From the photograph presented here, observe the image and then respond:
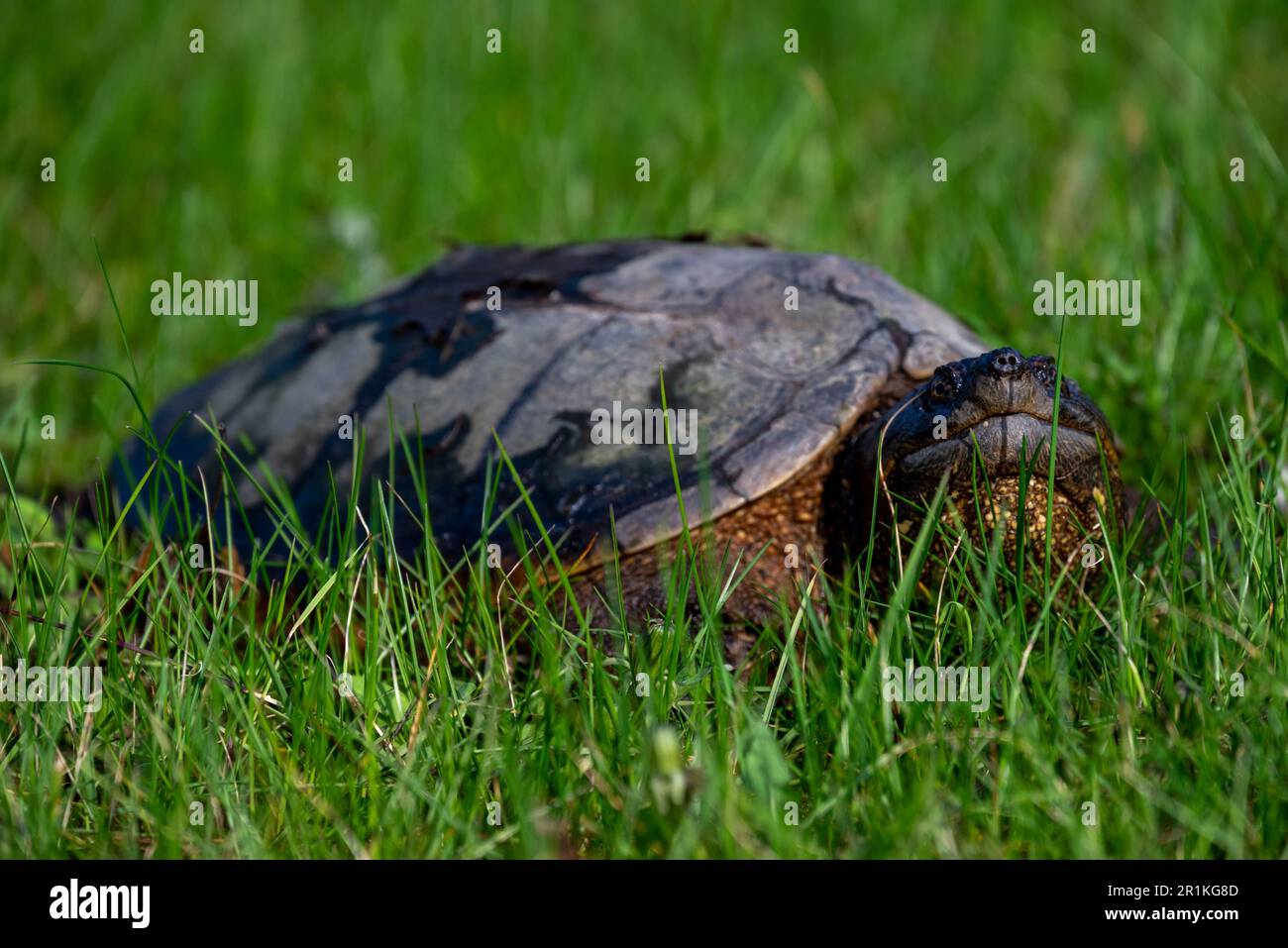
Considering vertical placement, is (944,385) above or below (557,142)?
below

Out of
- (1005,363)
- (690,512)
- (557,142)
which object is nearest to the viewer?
(1005,363)

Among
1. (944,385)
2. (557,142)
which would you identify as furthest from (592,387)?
(557,142)

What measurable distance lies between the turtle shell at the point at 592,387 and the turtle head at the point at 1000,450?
27cm

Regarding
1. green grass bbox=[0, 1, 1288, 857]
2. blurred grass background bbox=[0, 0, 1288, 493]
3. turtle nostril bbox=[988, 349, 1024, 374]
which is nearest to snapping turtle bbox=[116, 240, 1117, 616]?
turtle nostril bbox=[988, 349, 1024, 374]

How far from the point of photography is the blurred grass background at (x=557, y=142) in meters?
5.15

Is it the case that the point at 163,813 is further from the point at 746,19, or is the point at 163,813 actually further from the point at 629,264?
the point at 746,19

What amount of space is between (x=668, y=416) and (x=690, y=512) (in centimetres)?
27

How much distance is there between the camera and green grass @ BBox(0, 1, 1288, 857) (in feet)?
6.40

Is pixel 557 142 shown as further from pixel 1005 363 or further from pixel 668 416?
pixel 1005 363

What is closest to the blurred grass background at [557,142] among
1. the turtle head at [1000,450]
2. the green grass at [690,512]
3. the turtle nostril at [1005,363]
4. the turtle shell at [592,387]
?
the green grass at [690,512]

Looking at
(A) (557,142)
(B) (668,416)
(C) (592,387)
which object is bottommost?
(B) (668,416)

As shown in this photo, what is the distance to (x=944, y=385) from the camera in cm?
261

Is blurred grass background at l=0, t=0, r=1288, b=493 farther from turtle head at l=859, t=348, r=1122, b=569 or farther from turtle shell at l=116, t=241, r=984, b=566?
turtle head at l=859, t=348, r=1122, b=569

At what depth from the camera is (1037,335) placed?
3895 millimetres
